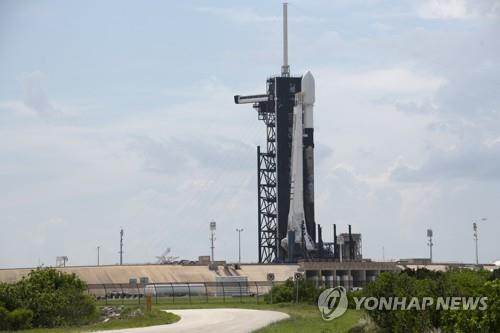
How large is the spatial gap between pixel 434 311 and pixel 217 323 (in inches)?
643

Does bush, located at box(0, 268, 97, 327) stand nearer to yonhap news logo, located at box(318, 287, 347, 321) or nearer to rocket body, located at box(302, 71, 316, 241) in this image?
yonhap news logo, located at box(318, 287, 347, 321)

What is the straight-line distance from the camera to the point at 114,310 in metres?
58.5

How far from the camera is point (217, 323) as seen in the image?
4528 cm

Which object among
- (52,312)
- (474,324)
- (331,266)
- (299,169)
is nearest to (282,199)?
(299,169)

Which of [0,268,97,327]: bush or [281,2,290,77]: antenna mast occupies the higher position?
[281,2,290,77]: antenna mast

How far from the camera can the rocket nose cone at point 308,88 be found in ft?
392

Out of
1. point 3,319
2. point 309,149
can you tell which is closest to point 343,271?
point 309,149

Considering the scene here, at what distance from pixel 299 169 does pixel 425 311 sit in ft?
281

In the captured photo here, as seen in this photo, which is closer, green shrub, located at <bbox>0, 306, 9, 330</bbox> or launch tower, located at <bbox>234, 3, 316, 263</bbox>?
green shrub, located at <bbox>0, 306, 9, 330</bbox>

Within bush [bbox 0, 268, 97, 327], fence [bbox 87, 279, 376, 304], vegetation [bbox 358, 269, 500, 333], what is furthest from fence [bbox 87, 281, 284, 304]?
vegetation [bbox 358, 269, 500, 333]

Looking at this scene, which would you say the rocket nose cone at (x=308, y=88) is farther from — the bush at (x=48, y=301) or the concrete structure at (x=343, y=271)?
the bush at (x=48, y=301)

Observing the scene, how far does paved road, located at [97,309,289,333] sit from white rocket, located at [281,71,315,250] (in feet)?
202

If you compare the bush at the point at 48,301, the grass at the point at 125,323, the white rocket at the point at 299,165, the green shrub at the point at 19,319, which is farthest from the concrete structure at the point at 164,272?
the green shrub at the point at 19,319

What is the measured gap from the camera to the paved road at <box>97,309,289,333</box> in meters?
40.8
